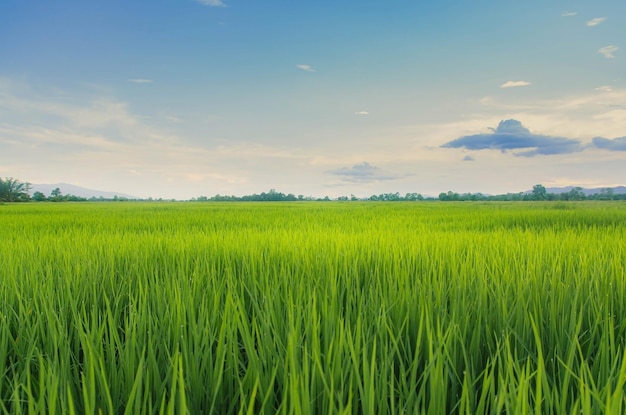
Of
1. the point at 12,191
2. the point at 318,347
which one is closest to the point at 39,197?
the point at 12,191

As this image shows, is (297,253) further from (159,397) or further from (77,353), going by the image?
(159,397)

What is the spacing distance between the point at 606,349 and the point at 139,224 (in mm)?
5846

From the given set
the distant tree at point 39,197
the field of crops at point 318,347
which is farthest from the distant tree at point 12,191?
the field of crops at point 318,347

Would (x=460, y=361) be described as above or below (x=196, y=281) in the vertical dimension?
below

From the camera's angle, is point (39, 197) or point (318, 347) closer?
point (318, 347)

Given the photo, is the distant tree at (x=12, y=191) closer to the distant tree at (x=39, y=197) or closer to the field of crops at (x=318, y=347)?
the distant tree at (x=39, y=197)

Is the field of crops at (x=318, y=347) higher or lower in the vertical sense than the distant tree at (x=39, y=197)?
lower

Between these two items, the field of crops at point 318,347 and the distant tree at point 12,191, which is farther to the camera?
the distant tree at point 12,191

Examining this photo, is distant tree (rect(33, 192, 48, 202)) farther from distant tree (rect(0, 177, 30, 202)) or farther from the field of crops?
the field of crops

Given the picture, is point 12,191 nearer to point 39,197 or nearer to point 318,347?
point 39,197

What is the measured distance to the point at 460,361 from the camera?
1.00m

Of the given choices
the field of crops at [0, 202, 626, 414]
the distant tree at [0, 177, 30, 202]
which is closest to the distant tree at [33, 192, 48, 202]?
the distant tree at [0, 177, 30, 202]

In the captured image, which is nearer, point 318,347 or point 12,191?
point 318,347

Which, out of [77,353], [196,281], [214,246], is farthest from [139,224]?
[77,353]
